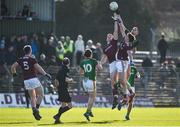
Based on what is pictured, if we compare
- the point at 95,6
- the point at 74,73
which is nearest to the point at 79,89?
the point at 74,73

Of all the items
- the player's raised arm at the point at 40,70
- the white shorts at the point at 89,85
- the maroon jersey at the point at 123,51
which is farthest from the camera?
the maroon jersey at the point at 123,51

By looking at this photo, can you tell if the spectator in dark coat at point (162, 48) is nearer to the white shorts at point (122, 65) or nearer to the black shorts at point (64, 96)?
the white shorts at point (122, 65)

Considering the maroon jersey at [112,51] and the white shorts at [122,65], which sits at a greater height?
the maroon jersey at [112,51]

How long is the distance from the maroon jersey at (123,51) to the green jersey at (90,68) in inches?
39.6

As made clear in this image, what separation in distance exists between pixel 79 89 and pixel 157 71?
429 centimetres

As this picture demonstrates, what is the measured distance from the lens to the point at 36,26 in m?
48.8

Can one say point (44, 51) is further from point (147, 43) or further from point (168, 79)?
point (147, 43)

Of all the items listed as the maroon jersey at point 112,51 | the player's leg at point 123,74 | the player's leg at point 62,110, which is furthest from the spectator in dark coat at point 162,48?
the player's leg at point 62,110

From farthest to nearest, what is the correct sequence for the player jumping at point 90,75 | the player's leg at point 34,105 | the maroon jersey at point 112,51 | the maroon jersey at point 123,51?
the maroon jersey at point 112,51, the maroon jersey at point 123,51, the player jumping at point 90,75, the player's leg at point 34,105

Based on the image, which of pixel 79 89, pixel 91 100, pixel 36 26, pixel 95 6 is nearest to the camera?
pixel 91 100

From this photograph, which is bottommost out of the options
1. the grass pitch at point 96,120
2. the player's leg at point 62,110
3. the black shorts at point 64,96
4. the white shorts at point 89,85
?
the grass pitch at point 96,120

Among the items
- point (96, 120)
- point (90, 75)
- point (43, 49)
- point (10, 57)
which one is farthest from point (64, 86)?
point (43, 49)

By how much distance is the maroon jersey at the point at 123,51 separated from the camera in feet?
101

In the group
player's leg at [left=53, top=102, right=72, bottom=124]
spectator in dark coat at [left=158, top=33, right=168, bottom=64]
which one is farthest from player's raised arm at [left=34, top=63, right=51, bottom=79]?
spectator in dark coat at [left=158, top=33, right=168, bottom=64]
